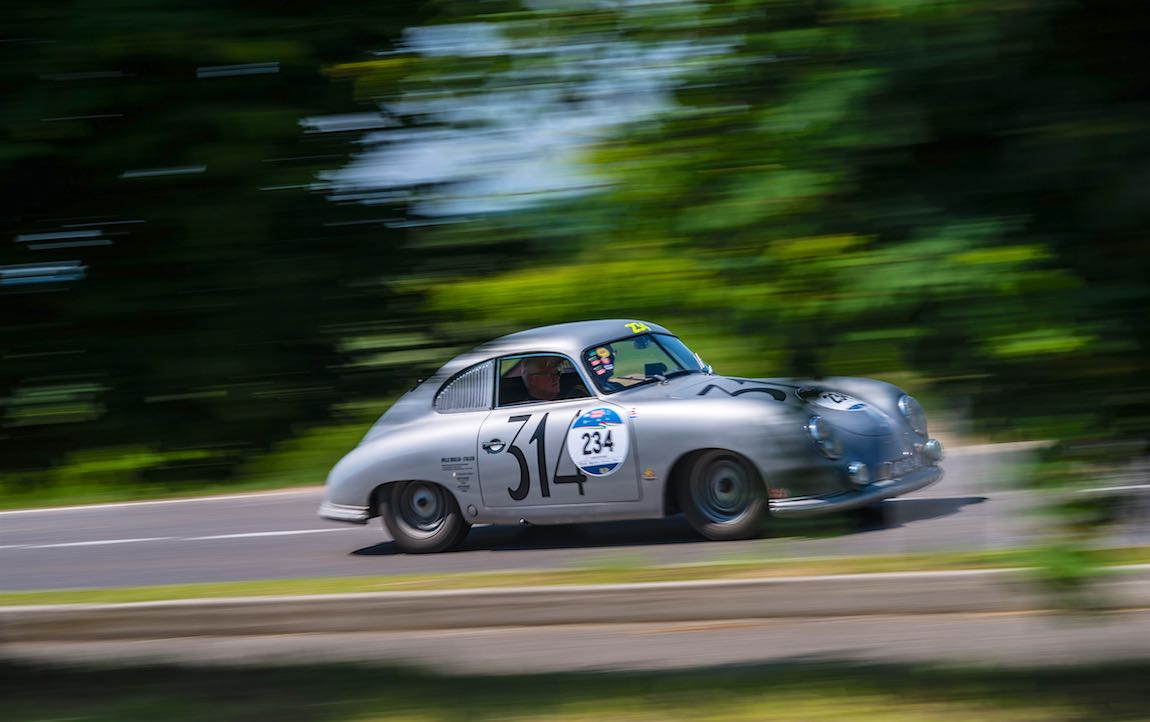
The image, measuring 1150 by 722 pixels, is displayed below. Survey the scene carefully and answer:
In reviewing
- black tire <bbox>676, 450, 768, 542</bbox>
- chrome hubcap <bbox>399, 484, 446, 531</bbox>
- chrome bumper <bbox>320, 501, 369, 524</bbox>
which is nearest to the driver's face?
black tire <bbox>676, 450, 768, 542</bbox>

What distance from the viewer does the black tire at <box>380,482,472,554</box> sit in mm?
9375

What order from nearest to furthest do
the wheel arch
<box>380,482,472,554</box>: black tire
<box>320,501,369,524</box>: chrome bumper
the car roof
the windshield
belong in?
the car roof → the windshield → the wheel arch → <box>380,482,472,554</box>: black tire → <box>320,501,369,524</box>: chrome bumper

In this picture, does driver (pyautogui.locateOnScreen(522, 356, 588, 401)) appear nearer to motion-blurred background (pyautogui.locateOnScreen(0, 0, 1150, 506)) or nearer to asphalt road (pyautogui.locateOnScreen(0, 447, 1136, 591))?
asphalt road (pyautogui.locateOnScreen(0, 447, 1136, 591))

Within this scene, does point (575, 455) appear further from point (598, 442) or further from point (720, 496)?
point (720, 496)

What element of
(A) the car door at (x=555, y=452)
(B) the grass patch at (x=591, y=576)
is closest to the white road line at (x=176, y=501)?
(A) the car door at (x=555, y=452)

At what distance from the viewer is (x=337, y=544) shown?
10.6 m

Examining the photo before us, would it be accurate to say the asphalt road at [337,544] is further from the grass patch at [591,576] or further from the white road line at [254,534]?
the grass patch at [591,576]

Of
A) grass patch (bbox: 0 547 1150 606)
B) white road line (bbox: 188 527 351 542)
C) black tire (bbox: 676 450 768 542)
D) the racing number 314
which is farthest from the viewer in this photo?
white road line (bbox: 188 527 351 542)

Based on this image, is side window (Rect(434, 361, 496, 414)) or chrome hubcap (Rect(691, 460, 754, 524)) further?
side window (Rect(434, 361, 496, 414))

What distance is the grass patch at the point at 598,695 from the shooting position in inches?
179

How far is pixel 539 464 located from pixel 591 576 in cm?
172

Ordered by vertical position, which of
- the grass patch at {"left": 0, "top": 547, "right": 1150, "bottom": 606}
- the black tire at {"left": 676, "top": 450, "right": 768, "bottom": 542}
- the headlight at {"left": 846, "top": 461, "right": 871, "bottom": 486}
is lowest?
the grass patch at {"left": 0, "top": 547, "right": 1150, "bottom": 606}

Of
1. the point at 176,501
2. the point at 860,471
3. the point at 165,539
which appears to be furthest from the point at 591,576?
the point at 176,501

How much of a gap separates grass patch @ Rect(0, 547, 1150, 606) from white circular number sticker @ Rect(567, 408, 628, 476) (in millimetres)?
→ 805
